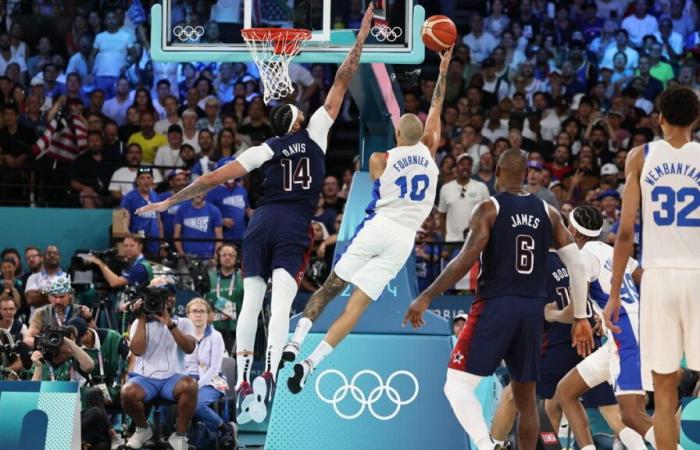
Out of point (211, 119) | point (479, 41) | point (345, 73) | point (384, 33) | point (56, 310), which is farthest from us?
point (479, 41)

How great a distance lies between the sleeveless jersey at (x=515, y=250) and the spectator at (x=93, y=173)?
10.2m

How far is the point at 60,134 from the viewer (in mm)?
19375

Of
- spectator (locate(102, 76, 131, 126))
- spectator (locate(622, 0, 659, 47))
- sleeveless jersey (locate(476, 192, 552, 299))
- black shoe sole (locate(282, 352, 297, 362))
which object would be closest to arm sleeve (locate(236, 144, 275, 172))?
black shoe sole (locate(282, 352, 297, 362))

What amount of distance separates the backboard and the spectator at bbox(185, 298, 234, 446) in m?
3.82

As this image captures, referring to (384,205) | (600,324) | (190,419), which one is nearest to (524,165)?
(384,205)

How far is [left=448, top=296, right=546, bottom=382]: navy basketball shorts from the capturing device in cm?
952

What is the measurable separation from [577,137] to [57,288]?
340 inches

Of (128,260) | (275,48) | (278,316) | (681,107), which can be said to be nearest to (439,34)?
(275,48)

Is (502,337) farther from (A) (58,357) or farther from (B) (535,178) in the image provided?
(B) (535,178)

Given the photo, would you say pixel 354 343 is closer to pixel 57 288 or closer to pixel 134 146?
pixel 57 288

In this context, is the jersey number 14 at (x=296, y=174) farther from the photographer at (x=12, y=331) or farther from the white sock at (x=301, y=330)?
the photographer at (x=12, y=331)

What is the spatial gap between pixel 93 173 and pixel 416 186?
29.5 feet

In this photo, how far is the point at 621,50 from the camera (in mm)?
21406

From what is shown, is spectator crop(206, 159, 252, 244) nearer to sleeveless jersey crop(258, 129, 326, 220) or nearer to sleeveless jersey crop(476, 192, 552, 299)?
sleeveless jersey crop(258, 129, 326, 220)
